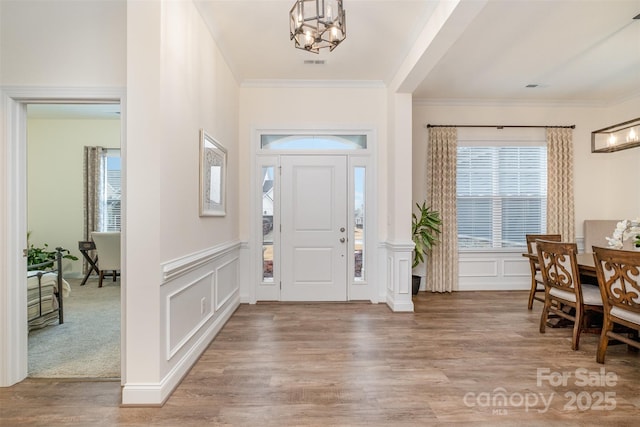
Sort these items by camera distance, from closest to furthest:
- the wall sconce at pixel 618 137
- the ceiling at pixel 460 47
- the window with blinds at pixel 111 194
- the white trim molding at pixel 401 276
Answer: the ceiling at pixel 460 47, the wall sconce at pixel 618 137, the white trim molding at pixel 401 276, the window with blinds at pixel 111 194

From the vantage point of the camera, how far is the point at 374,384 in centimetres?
234

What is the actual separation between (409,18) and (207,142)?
2.16m

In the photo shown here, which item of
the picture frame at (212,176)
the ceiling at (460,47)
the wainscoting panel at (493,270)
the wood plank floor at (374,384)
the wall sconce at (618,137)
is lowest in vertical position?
the wood plank floor at (374,384)

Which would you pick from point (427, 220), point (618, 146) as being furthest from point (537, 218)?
point (427, 220)

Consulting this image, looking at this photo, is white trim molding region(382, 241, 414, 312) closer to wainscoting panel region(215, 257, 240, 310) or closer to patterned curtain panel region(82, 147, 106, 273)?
wainscoting panel region(215, 257, 240, 310)

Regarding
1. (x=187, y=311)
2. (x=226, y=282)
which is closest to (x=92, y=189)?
(x=226, y=282)

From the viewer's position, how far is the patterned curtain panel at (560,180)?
499cm

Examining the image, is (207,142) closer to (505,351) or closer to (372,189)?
(372,189)

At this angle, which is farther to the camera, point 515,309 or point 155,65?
point 515,309

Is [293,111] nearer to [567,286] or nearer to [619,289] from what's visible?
[567,286]

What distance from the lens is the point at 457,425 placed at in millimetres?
1905

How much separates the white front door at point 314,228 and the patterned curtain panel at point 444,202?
4.84 feet

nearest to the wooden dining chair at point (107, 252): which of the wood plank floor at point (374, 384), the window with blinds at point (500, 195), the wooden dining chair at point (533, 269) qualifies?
the wood plank floor at point (374, 384)

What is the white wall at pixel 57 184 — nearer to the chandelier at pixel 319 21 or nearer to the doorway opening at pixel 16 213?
the doorway opening at pixel 16 213
